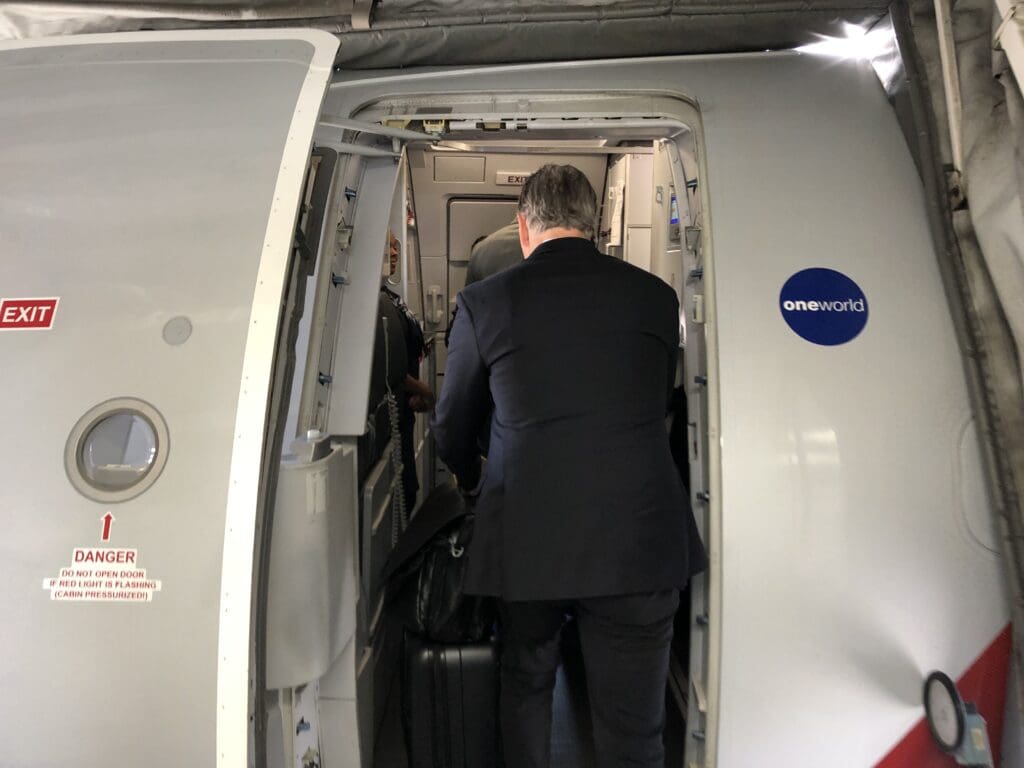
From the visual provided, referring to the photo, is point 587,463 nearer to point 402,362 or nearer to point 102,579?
point 102,579

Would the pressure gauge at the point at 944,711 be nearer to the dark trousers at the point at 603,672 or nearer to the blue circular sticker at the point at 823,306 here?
the dark trousers at the point at 603,672

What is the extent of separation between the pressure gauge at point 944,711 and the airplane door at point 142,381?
165cm

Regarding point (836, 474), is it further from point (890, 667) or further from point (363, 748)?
point (363, 748)

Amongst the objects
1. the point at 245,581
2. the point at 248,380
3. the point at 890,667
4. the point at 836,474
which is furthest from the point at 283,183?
the point at 890,667

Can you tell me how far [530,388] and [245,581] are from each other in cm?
78

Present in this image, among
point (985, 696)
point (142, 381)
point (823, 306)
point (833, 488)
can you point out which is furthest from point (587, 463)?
point (985, 696)

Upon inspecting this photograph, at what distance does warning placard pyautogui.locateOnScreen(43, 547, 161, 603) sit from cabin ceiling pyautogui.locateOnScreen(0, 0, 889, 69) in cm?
155

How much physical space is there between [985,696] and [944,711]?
17cm

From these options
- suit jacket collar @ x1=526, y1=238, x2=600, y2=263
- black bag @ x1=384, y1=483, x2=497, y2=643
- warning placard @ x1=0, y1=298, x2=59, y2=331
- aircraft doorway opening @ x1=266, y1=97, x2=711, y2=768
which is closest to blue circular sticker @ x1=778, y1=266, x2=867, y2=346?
aircraft doorway opening @ x1=266, y1=97, x2=711, y2=768

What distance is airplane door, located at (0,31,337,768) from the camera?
3.77ft

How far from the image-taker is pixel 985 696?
55.1 inches

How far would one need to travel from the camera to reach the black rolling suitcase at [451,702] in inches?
66.5

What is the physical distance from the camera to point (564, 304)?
4.52ft

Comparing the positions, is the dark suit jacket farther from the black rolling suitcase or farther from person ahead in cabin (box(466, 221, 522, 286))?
person ahead in cabin (box(466, 221, 522, 286))
